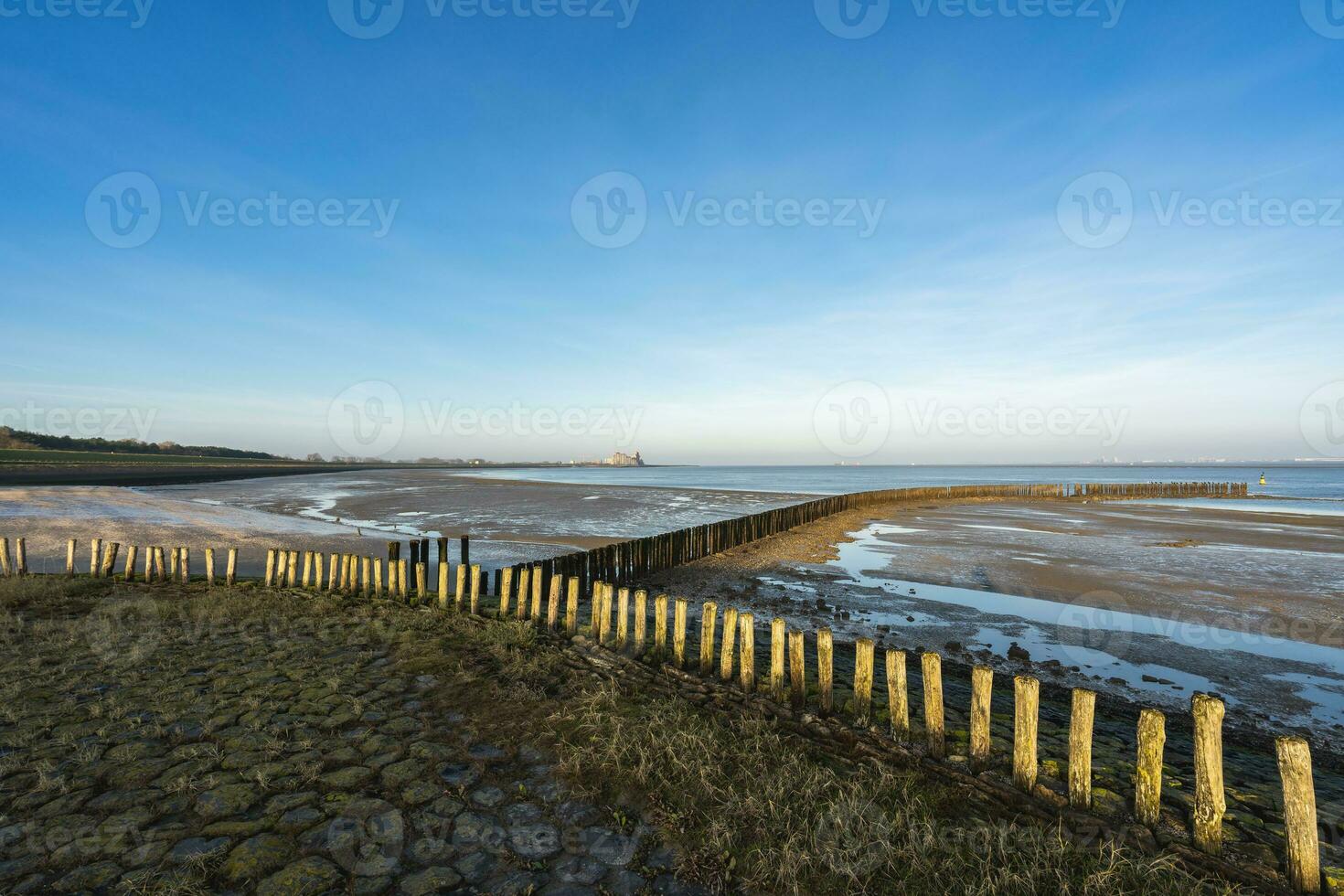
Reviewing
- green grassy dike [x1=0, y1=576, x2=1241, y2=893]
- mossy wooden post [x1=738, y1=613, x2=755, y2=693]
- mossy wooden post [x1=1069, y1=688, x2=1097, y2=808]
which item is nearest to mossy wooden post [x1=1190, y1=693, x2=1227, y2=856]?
green grassy dike [x1=0, y1=576, x2=1241, y2=893]

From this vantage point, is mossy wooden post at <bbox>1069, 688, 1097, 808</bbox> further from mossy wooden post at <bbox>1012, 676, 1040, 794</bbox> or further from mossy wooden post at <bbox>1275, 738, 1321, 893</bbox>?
mossy wooden post at <bbox>1275, 738, 1321, 893</bbox>

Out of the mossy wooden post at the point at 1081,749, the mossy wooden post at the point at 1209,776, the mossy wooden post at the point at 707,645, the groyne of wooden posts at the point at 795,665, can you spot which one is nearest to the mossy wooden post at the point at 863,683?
the groyne of wooden posts at the point at 795,665

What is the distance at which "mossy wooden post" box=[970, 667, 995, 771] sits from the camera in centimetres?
526

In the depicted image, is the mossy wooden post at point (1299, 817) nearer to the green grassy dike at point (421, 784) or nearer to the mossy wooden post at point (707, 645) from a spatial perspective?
the green grassy dike at point (421, 784)

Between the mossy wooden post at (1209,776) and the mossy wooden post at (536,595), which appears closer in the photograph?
the mossy wooden post at (1209,776)

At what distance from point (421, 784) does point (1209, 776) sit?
596 centimetres

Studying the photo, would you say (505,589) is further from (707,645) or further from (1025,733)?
(1025,733)

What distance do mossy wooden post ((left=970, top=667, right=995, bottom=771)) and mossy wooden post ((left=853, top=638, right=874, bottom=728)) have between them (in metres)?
0.96

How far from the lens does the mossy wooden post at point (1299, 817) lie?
3934mm

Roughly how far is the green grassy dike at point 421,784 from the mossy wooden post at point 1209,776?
0.45 meters

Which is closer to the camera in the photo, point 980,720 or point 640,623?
point 980,720

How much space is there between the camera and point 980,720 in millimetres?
5348

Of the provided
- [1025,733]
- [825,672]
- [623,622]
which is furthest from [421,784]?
[1025,733]

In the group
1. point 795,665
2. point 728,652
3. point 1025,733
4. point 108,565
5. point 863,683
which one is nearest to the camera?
point 1025,733
